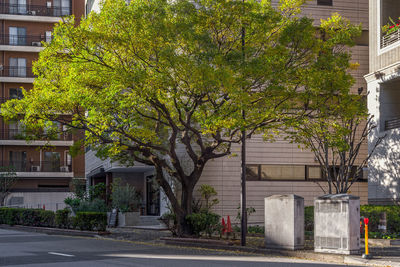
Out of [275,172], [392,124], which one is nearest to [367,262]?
[392,124]

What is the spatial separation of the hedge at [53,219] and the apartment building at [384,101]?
12809 mm

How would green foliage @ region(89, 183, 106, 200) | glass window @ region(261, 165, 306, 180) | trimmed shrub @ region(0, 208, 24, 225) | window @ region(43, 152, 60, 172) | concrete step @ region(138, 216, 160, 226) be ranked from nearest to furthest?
glass window @ region(261, 165, 306, 180)
trimmed shrub @ region(0, 208, 24, 225)
concrete step @ region(138, 216, 160, 226)
green foliage @ region(89, 183, 106, 200)
window @ region(43, 152, 60, 172)

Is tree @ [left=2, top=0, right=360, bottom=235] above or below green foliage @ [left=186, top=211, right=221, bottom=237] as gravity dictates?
above

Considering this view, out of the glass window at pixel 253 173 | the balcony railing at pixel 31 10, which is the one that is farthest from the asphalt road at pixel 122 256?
the balcony railing at pixel 31 10

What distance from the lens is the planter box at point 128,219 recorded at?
1394 inches

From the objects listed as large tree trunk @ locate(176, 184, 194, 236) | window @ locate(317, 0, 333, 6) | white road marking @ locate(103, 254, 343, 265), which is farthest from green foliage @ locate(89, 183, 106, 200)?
white road marking @ locate(103, 254, 343, 265)

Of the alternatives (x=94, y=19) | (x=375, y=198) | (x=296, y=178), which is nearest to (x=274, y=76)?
(x=94, y=19)

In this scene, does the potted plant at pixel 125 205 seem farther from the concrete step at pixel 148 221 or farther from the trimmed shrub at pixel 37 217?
the trimmed shrub at pixel 37 217

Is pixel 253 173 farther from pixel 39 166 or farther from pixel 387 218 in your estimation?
pixel 39 166

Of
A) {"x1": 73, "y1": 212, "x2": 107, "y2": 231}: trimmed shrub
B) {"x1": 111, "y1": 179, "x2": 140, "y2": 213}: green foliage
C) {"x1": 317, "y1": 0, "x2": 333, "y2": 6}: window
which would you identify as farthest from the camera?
{"x1": 111, "y1": 179, "x2": 140, "y2": 213}: green foliage

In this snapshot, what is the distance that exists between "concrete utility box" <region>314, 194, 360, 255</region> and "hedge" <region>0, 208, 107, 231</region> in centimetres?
1375

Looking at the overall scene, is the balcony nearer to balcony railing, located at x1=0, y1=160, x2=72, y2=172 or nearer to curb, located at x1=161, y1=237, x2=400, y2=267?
balcony railing, located at x1=0, y1=160, x2=72, y2=172

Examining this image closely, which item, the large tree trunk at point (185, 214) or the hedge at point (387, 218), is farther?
the large tree trunk at point (185, 214)

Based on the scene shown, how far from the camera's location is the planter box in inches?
1394
